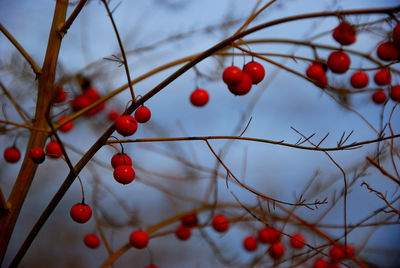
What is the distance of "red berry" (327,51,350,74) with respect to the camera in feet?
1.03

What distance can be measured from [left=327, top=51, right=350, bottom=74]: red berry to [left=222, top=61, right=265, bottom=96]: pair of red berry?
0.06 meters

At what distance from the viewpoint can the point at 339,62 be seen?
32 centimetres

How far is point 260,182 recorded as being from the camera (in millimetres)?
920

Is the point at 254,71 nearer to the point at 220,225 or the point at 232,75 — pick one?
the point at 232,75

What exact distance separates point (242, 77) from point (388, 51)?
12 centimetres

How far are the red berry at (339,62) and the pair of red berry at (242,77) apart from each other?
0.06m

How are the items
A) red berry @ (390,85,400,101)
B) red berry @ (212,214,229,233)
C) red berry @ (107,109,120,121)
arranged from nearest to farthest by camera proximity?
red berry @ (390,85,400,101) < red berry @ (212,214,229,233) < red berry @ (107,109,120,121)

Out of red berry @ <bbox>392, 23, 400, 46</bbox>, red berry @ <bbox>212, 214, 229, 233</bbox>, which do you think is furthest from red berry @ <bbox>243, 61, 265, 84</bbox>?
red berry @ <bbox>212, 214, 229, 233</bbox>

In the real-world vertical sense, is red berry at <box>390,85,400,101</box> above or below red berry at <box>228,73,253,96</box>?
above

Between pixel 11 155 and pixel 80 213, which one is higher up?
pixel 11 155

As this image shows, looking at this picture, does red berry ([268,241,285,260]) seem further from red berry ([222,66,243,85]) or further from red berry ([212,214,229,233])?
red berry ([222,66,243,85])

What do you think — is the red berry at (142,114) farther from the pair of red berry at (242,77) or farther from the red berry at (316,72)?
the red berry at (316,72)

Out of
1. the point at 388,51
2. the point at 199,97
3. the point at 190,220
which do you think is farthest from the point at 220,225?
the point at 388,51

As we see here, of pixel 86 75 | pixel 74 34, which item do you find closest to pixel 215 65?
pixel 86 75
